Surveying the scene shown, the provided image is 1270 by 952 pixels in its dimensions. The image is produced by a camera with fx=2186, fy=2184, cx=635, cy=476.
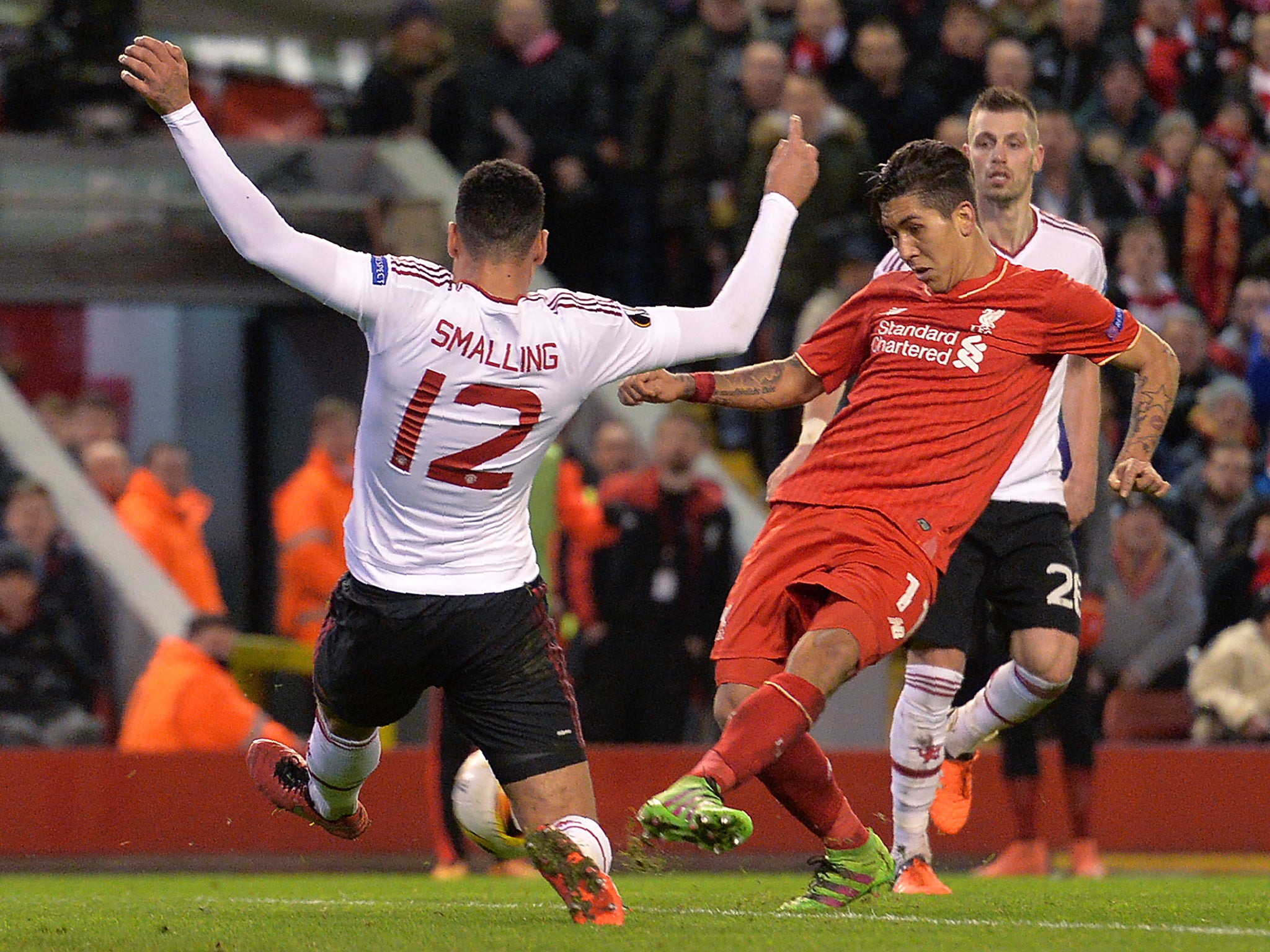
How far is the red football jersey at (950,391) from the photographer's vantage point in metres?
6.30

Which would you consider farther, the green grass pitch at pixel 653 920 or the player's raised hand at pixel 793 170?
the player's raised hand at pixel 793 170

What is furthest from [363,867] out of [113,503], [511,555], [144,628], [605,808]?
[511,555]

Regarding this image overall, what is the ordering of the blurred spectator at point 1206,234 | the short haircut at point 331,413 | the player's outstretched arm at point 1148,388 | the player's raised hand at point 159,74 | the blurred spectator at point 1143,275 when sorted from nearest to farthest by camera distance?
the player's raised hand at point 159,74, the player's outstretched arm at point 1148,388, the short haircut at point 331,413, the blurred spectator at point 1143,275, the blurred spectator at point 1206,234

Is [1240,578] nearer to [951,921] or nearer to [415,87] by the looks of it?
[951,921]

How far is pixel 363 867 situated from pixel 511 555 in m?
5.22

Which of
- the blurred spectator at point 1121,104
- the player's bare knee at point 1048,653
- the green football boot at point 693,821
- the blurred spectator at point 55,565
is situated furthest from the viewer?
the blurred spectator at point 1121,104

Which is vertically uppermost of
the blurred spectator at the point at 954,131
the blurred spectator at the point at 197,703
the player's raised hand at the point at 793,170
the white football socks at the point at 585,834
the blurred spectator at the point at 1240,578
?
the blurred spectator at the point at 954,131

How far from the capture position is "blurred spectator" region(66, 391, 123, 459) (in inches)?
518

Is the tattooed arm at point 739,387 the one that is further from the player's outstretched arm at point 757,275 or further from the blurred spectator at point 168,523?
the blurred spectator at point 168,523

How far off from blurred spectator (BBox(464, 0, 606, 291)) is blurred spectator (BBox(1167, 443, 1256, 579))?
4.05 metres

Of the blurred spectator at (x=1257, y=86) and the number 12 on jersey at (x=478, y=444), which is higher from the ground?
the blurred spectator at (x=1257, y=86)

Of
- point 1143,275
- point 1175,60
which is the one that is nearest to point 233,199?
point 1143,275

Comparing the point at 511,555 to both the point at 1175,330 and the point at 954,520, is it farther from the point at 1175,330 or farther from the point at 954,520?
the point at 1175,330

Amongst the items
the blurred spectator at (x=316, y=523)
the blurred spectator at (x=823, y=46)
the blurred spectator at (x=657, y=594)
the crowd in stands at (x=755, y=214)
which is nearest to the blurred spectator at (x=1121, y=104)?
the crowd in stands at (x=755, y=214)
